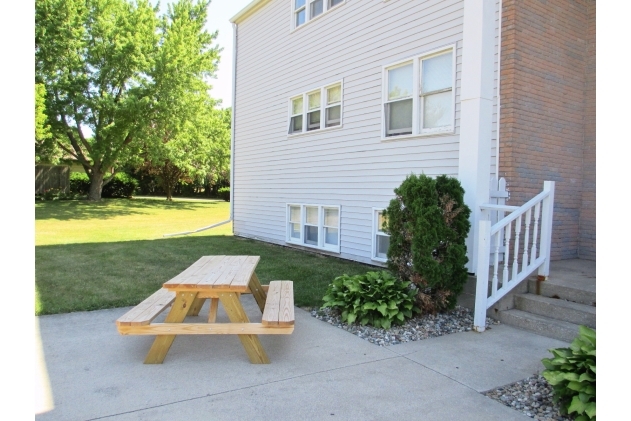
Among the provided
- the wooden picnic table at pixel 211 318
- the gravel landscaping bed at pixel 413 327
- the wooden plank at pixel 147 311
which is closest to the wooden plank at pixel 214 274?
the wooden picnic table at pixel 211 318

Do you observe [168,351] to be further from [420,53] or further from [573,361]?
[420,53]

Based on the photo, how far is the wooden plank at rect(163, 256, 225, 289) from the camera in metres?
3.65

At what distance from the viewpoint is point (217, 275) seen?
4102 mm

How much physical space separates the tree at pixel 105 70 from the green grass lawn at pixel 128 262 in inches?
242

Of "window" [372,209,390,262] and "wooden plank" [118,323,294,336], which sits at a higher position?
"window" [372,209,390,262]

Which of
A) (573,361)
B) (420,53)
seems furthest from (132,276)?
(573,361)

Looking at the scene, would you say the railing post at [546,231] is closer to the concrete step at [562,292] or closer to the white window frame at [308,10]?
the concrete step at [562,292]

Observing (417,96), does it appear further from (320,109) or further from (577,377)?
(577,377)

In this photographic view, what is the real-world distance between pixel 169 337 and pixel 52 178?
2919 cm

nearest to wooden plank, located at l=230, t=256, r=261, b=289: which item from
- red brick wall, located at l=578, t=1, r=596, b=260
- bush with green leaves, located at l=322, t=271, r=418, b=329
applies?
bush with green leaves, located at l=322, t=271, r=418, b=329

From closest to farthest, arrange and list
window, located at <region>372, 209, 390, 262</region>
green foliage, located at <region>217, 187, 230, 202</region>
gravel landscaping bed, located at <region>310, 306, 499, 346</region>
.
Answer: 1. gravel landscaping bed, located at <region>310, 306, 499, 346</region>
2. window, located at <region>372, 209, 390, 262</region>
3. green foliage, located at <region>217, 187, 230, 202</region>

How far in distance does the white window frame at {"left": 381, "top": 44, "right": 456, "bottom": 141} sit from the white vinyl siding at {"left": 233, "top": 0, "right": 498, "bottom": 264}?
0.06 meters

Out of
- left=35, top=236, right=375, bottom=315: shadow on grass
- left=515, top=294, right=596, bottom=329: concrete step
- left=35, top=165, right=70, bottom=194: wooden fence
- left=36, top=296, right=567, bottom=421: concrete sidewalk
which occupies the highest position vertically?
left=35, top=165, right=70, bottom=194: wooden fence

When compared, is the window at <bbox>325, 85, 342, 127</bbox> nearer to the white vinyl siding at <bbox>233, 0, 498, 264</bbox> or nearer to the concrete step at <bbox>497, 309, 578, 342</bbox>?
the white vinyl siding at <bbox>233, 0, 498, 264</bbox>
